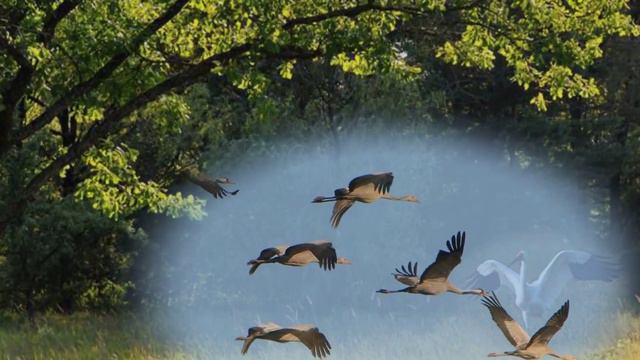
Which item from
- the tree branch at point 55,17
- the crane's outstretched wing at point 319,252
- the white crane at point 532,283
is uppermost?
the tree branch at point 55,17

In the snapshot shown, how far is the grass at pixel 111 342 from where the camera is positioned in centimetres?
1267

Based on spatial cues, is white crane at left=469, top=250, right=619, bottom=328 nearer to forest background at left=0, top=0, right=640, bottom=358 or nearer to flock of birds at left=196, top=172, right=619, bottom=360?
forest background at left=0, top=0, right=640, bottom=358

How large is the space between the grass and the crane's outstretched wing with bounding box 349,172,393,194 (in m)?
9.47

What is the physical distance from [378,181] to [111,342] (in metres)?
12.5

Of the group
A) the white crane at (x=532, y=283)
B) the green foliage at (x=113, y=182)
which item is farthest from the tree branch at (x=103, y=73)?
the white crane at (x=532, y=283)

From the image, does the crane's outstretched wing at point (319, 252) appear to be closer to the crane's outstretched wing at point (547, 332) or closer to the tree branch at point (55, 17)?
the crane's outstretched wing at point (547, 332)

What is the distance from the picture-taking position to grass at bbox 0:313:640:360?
12.7 meters

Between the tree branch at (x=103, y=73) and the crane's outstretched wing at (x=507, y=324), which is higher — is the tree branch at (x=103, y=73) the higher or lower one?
the higher one

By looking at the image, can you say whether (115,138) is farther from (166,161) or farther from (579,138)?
(579,138)

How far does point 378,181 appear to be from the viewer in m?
2.72

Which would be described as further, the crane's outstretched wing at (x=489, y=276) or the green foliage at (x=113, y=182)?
the crane's outstretched wing at (x=489, y=276)

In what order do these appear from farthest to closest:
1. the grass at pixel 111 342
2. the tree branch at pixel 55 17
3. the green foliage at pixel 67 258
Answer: the green foliage at pixel 67 258 → the grass at pixel 111 342 → the tree branch at pixel 55 17

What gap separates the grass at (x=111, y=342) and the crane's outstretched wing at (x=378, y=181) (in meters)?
9.47

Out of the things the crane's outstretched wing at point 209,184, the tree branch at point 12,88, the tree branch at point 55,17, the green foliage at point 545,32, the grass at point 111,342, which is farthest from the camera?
the grass at point 111,342
